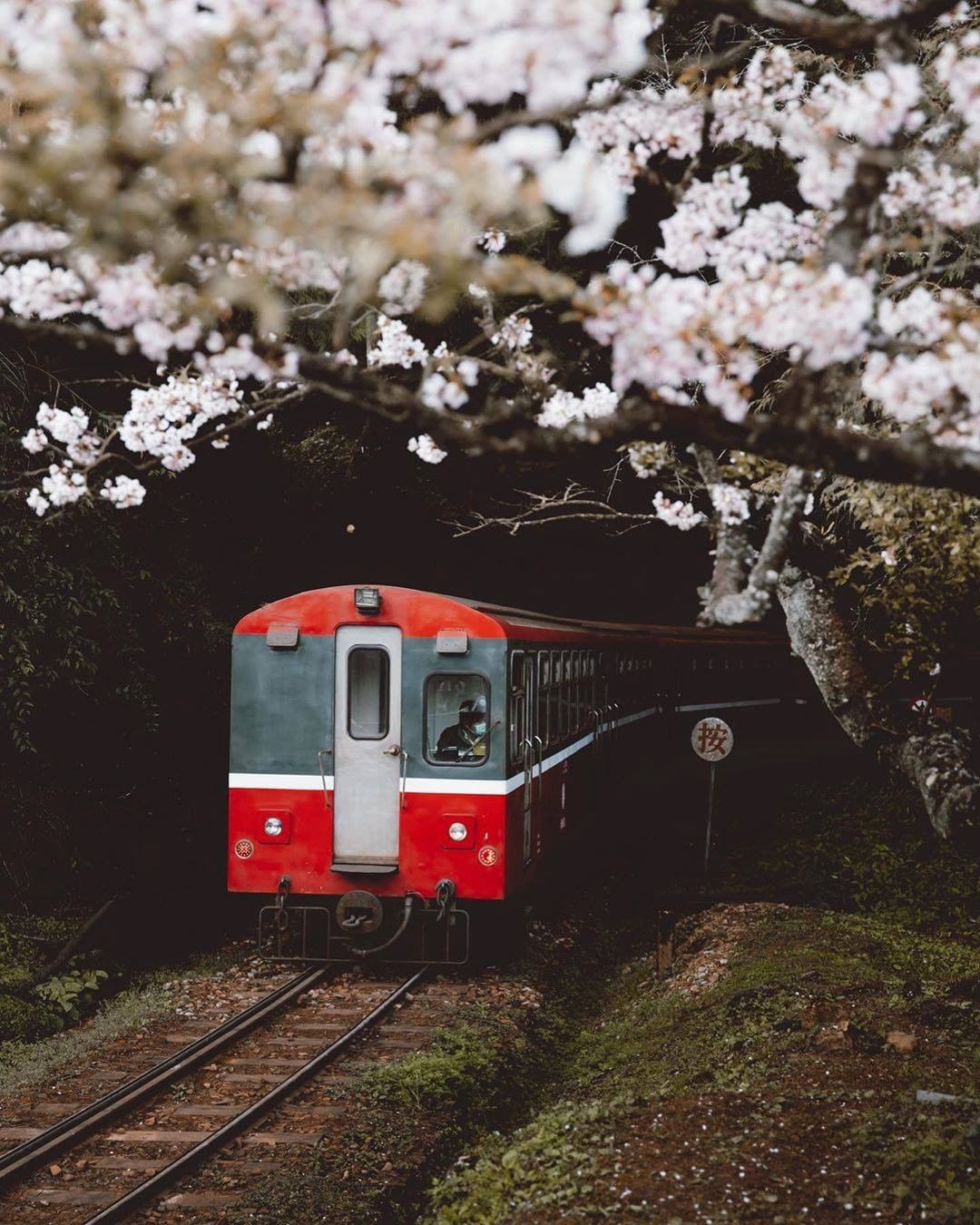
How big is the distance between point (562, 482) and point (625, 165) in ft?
43.0

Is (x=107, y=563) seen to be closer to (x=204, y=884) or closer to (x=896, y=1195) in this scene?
(x=204, y=884)

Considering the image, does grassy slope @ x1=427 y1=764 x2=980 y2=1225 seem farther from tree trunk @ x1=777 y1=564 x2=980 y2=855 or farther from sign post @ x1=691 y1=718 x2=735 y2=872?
sign post @ x1=691 y1=718 x2=735 y2=872

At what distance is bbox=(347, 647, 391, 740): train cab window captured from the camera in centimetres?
1038

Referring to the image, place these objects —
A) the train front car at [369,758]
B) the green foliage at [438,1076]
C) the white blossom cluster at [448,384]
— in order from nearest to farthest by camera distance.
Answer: the white blossom cluster at [448,384] < the green foliage at [438,1076] < the train front car at [369,758]

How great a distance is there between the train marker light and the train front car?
0.01 m

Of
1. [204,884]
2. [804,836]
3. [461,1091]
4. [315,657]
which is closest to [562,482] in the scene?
[804,836]

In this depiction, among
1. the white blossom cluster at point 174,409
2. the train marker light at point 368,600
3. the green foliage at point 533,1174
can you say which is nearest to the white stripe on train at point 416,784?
the train marker light at point 368,600

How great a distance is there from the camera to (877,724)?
24.1 feet

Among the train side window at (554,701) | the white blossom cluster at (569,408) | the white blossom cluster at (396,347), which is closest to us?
the white blossom cluster at (569,408)

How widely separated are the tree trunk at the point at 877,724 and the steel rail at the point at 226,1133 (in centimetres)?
398

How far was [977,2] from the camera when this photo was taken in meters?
9.46

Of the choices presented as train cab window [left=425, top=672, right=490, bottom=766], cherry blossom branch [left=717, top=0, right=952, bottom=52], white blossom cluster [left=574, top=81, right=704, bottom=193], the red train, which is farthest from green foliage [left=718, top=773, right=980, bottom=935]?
cherry blossom branch [left=717, top=0, right=952, bottom=52]

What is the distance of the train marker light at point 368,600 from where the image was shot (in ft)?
33.4

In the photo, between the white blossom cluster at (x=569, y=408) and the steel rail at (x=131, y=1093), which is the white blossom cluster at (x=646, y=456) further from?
the steel rail at (x=131, y=1093)
